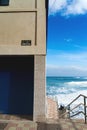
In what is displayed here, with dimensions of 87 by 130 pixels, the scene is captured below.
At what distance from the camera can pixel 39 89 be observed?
9.51 meters

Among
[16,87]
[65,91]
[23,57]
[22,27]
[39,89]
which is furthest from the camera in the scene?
[65,91]

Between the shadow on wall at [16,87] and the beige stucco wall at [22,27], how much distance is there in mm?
746

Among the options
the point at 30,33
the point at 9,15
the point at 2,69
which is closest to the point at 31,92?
the point at 2,69

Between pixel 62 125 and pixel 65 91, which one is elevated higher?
pixel 62 125

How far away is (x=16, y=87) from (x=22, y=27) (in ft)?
7.78

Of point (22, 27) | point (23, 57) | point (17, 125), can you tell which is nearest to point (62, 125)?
point (17, 125)

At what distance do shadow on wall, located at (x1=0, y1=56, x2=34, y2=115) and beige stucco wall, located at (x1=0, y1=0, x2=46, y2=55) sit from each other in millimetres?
746

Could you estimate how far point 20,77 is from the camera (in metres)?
10.4

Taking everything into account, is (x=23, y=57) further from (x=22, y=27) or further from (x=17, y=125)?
(x=17, y=125)

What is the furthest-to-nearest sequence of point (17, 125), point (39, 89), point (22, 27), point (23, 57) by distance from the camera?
1. point (23, 57)
2. point (22, 27)
3. point (39, 89)
4. point (17, 125)

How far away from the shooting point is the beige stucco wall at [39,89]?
30.8ft

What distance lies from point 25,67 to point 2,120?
2356mm

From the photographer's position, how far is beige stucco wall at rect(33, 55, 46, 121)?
9398mm

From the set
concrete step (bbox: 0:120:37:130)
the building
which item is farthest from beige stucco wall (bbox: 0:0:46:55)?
concrete step (bbox: 0:120:37:130)
